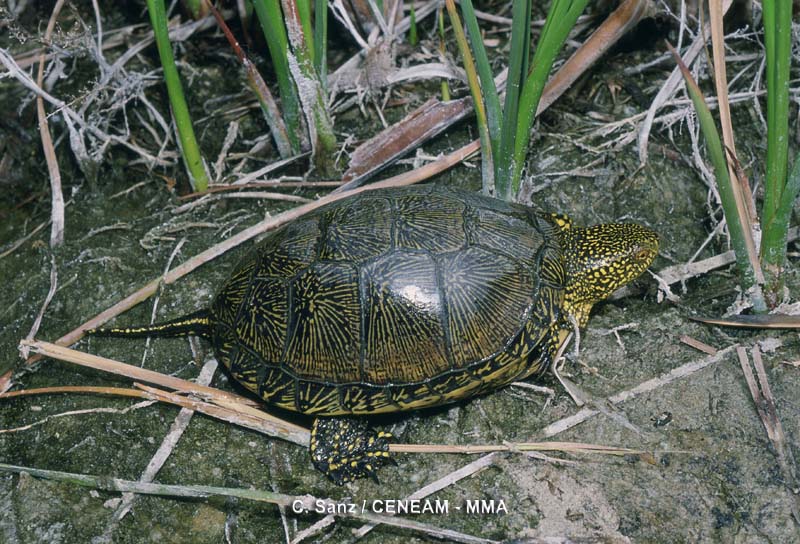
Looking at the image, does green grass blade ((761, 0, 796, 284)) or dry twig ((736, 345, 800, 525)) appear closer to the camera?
green grass blade ((761, 0, 796, 284))

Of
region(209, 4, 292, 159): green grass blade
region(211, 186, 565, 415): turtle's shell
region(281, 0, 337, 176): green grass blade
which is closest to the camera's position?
region(211, 186, 565, 415): turtle's shell

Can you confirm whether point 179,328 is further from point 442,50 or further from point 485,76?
point 442,50

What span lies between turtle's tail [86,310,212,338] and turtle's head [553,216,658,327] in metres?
1.44

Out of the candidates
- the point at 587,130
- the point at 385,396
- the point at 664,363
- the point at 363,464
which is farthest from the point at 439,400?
the point at 587,130

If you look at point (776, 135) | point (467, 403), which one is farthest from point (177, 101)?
point (776, 135)

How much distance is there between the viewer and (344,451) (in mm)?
2609

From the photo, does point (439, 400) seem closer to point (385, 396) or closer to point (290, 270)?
point (385, 396)

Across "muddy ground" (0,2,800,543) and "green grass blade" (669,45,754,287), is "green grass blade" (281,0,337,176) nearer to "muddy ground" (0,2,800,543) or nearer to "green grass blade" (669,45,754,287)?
"muddy ground" (0,2,800,543)

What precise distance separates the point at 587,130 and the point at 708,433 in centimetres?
155

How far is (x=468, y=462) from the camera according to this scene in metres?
2.61

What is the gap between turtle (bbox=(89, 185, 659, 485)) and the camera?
2518mm

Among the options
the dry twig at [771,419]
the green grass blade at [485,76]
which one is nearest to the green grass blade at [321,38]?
the green grass blade at [485,76]

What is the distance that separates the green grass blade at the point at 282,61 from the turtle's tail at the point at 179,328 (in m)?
1.02

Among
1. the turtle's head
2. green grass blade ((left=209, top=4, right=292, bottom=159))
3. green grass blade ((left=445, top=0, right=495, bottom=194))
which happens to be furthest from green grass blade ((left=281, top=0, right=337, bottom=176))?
the turtle's head
